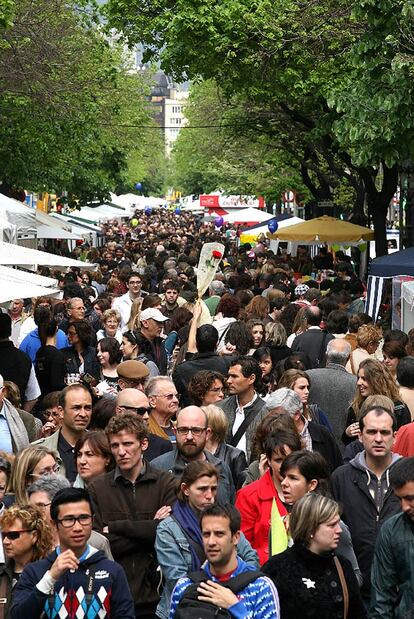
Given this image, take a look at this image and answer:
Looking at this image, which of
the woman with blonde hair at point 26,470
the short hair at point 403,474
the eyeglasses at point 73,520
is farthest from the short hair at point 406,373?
the eyeglasses at point 73,520

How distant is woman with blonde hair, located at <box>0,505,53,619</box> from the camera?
248 inches

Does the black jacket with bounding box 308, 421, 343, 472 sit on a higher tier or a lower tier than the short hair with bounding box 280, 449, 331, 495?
lower

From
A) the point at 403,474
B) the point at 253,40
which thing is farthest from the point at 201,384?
the point at 253,40

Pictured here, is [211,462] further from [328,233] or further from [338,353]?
[328,233]

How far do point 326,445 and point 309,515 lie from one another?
276 cm

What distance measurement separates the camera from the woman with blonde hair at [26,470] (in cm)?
742

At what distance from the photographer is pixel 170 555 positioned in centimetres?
656

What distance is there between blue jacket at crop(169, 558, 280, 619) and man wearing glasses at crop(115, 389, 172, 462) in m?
2.88

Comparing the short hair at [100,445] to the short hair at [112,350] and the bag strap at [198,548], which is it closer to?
the bag strap at [198,548]

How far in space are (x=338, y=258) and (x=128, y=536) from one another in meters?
25.8

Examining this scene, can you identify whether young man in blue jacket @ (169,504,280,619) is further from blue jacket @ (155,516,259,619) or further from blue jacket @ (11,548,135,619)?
blue jacket @ (155,516,259,619)

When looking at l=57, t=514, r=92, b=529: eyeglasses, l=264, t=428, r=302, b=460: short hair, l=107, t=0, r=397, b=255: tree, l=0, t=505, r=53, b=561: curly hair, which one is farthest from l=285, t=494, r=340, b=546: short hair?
l=107, t=0, r=397, b=255: tree

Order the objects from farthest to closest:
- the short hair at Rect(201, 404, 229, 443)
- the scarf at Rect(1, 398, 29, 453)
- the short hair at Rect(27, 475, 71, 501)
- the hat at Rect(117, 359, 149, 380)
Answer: the hat at Rect(117, 359, 149, 380)
the scarf at Rect(1, 398, 29, 453)
the short hair at Rect(201, 404, 229, 443)
the short hair at Rect(27, 475, 71, 501)

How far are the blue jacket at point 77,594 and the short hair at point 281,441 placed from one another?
1.65 meters
